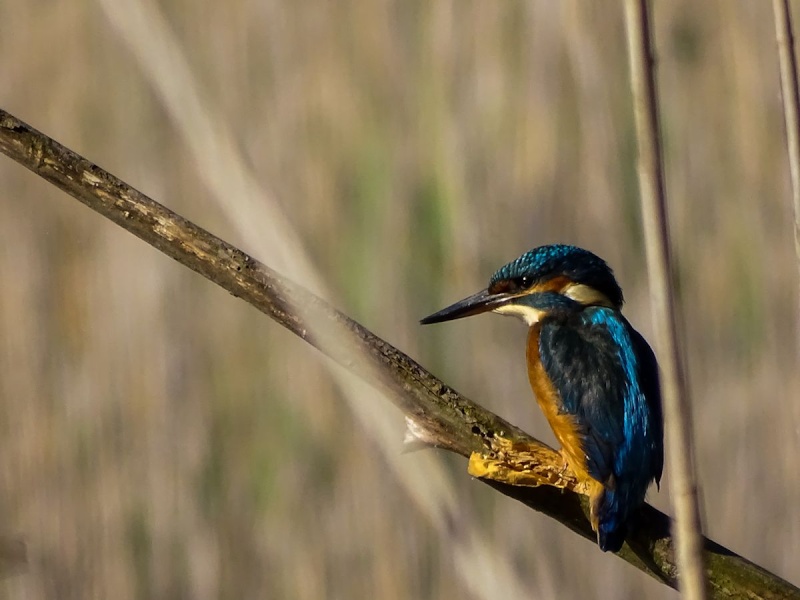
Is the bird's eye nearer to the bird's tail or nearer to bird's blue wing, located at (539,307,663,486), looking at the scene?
bird's blue wing, located at (539,307,663,486)

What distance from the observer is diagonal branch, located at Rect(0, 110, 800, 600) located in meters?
1.06

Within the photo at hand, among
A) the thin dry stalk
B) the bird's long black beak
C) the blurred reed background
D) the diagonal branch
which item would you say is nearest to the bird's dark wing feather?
the bird's long black beak

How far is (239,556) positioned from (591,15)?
1.44 m

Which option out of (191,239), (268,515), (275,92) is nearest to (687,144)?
(275,92)

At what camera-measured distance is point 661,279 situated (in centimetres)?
81

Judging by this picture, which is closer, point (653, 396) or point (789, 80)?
point (789, 80)

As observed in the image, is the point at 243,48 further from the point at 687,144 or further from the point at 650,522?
the point at 650,522

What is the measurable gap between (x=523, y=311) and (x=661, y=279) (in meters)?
1.01

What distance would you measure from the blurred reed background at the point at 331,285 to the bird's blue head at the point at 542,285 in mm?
536

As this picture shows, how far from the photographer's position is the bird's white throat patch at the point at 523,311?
71.6 inches

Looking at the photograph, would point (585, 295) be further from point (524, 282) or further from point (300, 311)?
point (300, 311)

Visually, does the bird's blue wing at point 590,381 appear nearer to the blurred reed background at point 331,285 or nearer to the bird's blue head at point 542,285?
the bird's blue head at point 542,285

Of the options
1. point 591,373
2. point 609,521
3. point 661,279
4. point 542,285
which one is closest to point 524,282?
point 542,285

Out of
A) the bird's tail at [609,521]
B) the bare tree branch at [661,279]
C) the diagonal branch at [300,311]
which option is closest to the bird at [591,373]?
the bird's tail at [609,521]
